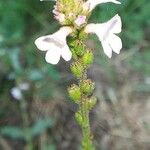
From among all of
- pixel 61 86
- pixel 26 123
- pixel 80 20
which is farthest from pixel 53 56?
pixel 61 86

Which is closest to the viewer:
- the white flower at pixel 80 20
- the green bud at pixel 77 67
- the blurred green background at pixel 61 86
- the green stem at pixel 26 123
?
the white flower at pixel 80 20

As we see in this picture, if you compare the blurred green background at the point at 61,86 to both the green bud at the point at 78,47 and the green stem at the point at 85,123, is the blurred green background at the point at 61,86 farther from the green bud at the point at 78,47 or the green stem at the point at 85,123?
the green bud at the point at 78,47

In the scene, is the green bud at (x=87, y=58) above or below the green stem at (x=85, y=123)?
above

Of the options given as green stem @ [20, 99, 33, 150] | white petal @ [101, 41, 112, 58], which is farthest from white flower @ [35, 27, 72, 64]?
green stem @ [20, 99, 33, 150]

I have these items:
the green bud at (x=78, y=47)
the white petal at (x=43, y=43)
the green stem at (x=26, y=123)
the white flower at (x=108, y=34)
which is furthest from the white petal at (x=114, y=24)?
the green stem at (x=26, y=123)

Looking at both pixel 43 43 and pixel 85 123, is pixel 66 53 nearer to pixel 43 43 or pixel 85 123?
pixel 43 43

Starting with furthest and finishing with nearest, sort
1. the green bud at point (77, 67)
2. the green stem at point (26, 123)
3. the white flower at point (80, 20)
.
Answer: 1. the green stem at point (26, 123)
2. the green bud at point (77, 67)
3. the white flower at point (80, 20)

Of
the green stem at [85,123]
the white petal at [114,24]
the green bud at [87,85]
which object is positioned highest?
the white petal at [114,24]

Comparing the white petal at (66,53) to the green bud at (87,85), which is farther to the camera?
the green bud at (87,85)
